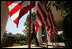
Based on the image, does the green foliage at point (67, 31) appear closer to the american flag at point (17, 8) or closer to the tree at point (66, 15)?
the tree at point (66, 15)

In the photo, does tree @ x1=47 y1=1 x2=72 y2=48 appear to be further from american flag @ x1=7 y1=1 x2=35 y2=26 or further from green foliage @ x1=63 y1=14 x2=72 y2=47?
american flag @ x1=7 y1=1 x2=35 y2=26

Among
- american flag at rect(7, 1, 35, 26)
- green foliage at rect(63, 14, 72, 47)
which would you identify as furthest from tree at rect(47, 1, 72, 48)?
american flag at rect(7, 1, 35, 26)

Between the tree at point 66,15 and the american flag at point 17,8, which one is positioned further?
the american flag at point 17,8

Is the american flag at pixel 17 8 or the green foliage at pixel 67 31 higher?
the american flag at pixel 17 8

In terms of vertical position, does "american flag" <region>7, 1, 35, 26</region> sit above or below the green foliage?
above

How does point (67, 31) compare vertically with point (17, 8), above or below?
below

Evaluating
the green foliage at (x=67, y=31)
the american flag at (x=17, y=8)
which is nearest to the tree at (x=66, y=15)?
the green foliage at (x=67, y=31)

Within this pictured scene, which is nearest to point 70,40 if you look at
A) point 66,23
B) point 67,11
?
point 66,23

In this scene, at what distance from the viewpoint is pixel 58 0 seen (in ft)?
6.24

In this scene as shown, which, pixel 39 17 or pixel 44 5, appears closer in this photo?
pixel 39 17

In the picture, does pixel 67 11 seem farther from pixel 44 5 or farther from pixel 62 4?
pixel 44 5

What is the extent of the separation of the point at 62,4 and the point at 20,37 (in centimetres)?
150

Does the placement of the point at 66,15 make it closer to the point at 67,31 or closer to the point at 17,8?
the point at 67,31

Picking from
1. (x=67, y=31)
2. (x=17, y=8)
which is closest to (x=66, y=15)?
(x=67, y=31)
